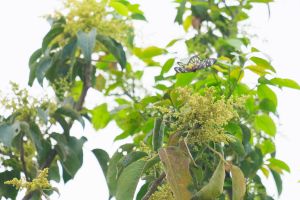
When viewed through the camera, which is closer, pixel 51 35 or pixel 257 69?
pixel 257 69

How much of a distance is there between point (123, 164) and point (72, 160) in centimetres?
49

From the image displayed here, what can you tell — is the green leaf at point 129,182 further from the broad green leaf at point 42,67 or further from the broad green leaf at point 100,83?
the broad green leaf at point 100,83

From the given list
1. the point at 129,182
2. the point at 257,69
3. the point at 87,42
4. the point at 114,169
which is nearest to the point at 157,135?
the point at 129,182

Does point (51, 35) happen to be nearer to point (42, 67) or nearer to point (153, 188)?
point (42, 67)

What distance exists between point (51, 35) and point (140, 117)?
0.31 metres

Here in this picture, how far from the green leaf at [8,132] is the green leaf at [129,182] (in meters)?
0.45

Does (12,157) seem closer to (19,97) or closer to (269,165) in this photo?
(19,97)

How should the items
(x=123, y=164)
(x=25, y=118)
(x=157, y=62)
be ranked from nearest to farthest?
(x=123, y=164) < (x=25, y=118) < (x=157, y=62)

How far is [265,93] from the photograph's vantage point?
1526mm

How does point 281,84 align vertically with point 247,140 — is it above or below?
above

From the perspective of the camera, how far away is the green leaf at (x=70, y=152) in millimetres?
1645

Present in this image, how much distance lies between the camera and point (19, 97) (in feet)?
4.99

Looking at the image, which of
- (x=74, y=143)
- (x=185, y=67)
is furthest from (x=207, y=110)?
(x=74, y=143)

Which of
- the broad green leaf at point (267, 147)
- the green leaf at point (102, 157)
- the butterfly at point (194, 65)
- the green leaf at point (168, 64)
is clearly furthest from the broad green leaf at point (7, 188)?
the broad green leaf at point (267, 147)
